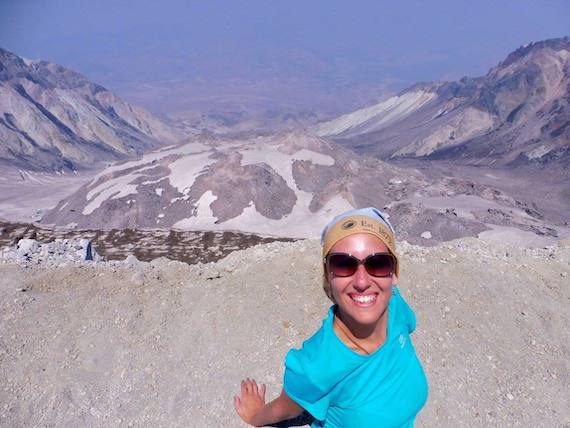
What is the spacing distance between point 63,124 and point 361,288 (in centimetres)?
7070

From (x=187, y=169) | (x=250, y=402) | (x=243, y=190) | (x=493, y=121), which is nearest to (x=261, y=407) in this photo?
(x=250, y=402)

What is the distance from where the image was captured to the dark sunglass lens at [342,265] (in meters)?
2.29

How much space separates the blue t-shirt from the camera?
2.22 m

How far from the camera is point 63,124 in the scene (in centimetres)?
6556

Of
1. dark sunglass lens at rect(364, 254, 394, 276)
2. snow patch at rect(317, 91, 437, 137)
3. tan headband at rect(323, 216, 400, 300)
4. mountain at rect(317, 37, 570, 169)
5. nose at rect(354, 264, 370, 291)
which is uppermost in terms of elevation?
snow patch at rect(317, 91, 437, 137)

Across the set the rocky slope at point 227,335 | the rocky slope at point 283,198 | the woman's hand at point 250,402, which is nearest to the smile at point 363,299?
the woman's hand at point 250,402

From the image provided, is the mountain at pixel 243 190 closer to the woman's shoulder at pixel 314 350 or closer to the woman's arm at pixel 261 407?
the woman's arm at pixel 261 407

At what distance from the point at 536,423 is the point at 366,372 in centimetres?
384

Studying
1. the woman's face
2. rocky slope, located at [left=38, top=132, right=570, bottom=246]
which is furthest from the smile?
rocky slope, located at [left=38, top=132, right=570, bottom=246]

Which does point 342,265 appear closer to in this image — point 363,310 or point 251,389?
point 363,310

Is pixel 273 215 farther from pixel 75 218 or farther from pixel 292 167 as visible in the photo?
pixel 75 218

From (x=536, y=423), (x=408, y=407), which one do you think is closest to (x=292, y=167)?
(x=536, y=423)

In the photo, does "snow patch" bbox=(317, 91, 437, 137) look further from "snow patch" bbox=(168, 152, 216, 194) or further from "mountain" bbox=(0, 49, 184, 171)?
"snow patch" bbox=(168, 152, 216, 194)

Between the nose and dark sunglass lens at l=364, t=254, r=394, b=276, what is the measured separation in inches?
0.9
